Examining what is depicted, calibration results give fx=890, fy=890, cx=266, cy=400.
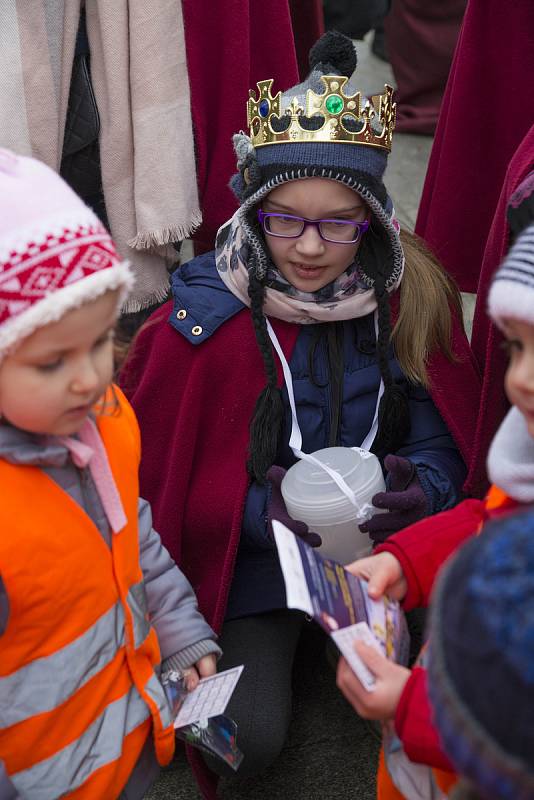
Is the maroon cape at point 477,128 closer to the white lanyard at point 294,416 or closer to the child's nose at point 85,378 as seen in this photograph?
the white lanyard at point 294,416

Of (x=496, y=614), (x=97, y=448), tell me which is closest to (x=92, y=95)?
(x=97, y=448)

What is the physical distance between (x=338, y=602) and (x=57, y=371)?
0.55 metres

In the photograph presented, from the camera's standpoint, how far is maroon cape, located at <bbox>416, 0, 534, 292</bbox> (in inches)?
92.6

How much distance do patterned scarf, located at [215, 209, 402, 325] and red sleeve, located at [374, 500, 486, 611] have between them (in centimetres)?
69

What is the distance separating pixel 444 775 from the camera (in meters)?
1.41

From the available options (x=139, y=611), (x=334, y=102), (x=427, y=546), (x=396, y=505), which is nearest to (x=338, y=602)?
(x=427, y=546)

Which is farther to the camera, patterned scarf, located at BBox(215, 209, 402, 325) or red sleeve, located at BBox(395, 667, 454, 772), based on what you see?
patterned scarf, located at BBox(215, 209, 402, 325)

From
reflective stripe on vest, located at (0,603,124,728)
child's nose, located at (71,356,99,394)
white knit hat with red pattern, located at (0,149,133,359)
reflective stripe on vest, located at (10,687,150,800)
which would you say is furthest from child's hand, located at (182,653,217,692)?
white knit hat with red pattern, located at (0,149,133,359)

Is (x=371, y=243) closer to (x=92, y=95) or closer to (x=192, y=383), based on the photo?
(x=192, y=383)

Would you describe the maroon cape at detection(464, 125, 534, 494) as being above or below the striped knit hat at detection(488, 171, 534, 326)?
below

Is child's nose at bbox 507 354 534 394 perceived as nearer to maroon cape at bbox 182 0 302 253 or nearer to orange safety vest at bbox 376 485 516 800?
orange safety vest at bbox 376 485 516 800

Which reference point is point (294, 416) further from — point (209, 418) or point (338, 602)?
point (338, 602)

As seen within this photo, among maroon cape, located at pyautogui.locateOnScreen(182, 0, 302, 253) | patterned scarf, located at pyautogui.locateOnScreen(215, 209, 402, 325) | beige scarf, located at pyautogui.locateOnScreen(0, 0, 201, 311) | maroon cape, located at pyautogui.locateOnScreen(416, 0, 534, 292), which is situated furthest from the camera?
maroon cape, located at pyautogui.locateOnScreen(182, 0, 302, 253)

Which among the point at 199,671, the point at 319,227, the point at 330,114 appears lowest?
the point at 199,671
